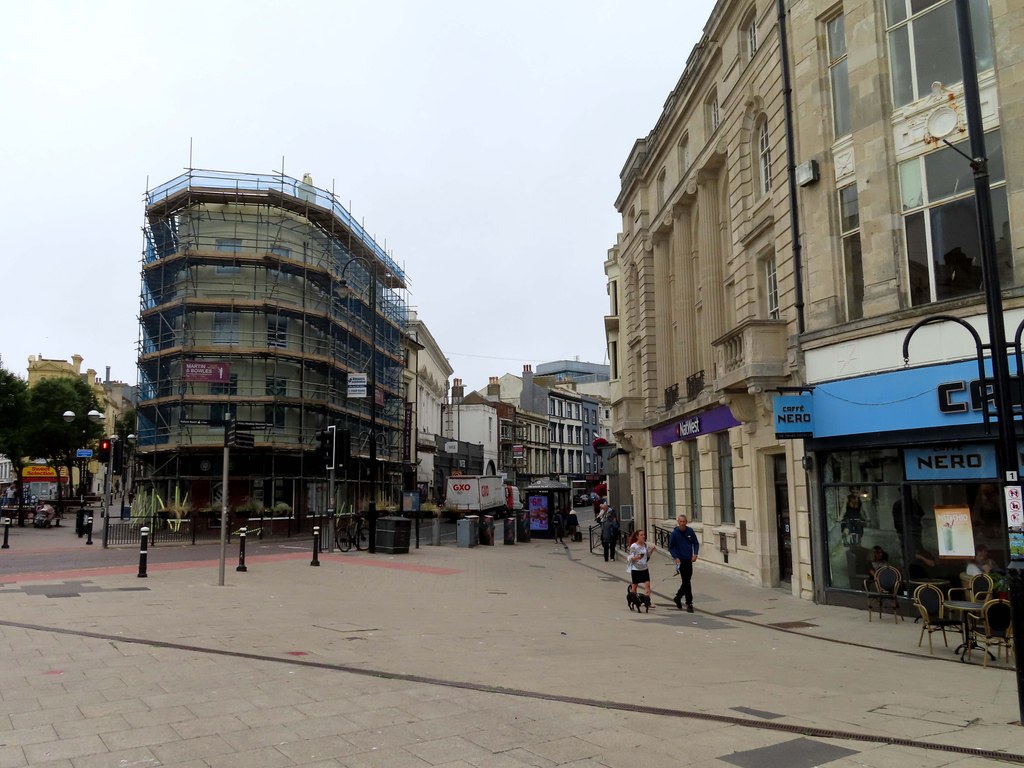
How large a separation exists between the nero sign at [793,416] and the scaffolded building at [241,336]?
22587 mm

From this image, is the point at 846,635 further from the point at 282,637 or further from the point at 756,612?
the point at 282,637

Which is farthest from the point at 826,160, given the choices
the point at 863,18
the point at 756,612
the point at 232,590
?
the point at 232,590

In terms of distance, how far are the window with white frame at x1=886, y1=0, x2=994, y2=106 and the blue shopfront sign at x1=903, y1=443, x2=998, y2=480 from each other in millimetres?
6210

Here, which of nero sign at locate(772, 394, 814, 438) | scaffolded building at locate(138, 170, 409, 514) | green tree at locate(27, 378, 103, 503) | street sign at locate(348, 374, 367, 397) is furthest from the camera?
green tree at locate(27, 378, 103, 503)

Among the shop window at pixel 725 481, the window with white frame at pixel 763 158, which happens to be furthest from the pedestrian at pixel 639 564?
the window with white frame at pixel 763 158

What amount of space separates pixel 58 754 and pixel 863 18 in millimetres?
16461

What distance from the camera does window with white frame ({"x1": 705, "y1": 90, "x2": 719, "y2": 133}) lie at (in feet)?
76.5

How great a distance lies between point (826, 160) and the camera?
618 inches

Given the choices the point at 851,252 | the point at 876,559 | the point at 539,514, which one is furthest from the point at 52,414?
the point at 876,559

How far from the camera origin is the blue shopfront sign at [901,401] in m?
12.5

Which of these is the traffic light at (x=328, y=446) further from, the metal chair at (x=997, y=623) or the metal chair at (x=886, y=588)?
the metal chair at (x=997, y=623)


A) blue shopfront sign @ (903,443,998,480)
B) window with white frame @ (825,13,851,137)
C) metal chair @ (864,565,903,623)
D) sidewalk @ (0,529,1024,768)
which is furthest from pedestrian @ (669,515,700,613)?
window with white frame @ (825,13,851,137)

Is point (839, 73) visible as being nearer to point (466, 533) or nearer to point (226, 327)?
point (466, 533)

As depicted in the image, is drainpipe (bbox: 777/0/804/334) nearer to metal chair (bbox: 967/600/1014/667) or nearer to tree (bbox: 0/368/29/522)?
metal chair (bbox: 967/600/1014/667)
